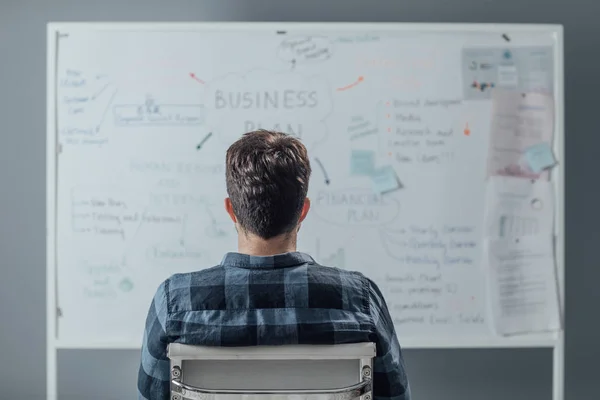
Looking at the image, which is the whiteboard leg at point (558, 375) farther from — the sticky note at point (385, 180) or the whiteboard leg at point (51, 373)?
the whiteboard leg at point (51, 373)

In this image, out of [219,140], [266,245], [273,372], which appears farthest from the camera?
[219,140]

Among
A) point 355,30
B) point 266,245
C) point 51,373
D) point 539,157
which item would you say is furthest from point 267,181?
point 51,373

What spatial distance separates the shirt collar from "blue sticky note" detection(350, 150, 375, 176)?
1.20 m

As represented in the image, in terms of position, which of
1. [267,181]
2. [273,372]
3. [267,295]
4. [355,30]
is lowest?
[273,372]

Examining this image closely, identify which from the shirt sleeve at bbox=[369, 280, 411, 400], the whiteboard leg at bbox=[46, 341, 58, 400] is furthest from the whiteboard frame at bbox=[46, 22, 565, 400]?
the shirt sleeve at bbox=[369, 280, 411, 400]

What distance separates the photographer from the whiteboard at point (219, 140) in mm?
2232

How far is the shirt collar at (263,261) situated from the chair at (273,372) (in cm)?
14

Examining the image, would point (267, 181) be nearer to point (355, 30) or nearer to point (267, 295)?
point (267, 295)

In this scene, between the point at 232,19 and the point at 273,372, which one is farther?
the point at 232,19

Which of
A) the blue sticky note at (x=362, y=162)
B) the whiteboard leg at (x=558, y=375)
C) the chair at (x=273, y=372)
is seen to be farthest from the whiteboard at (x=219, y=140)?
the chair at (x=273, y=372)

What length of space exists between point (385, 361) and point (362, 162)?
126 cm

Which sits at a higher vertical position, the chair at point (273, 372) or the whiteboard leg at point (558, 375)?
the chair at point (273, 372)

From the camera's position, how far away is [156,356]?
40.7 inches
